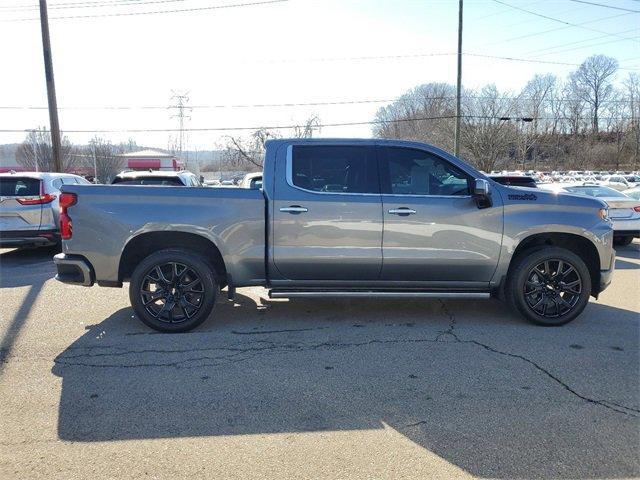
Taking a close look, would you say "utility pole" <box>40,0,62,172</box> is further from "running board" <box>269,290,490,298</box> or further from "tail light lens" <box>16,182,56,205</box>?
"running board" <box>269,290,490,298</box>

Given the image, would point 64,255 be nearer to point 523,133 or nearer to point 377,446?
point 377,446

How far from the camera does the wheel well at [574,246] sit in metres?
5.29

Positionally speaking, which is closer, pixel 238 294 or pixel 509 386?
pixel 509 386

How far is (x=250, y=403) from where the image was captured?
11.5ft

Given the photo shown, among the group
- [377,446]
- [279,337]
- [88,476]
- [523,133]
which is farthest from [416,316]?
[523,133]

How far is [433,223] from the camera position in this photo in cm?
504

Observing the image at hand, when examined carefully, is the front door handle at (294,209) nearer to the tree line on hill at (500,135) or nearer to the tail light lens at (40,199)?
the tail light lens at (40,199)

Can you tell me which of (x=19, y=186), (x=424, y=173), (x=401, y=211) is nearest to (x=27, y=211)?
(x=19, y=186)

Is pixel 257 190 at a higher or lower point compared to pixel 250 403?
higher

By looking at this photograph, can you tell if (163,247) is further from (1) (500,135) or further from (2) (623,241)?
(1) (500,135)

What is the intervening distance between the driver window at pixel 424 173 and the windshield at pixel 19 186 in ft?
24.5

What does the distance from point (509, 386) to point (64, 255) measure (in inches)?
178

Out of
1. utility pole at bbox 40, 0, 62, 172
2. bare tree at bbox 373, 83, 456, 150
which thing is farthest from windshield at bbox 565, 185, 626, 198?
bare tree at bbox 373, 83, 456, 150

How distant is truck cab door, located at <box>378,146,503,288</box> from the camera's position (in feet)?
16.5
